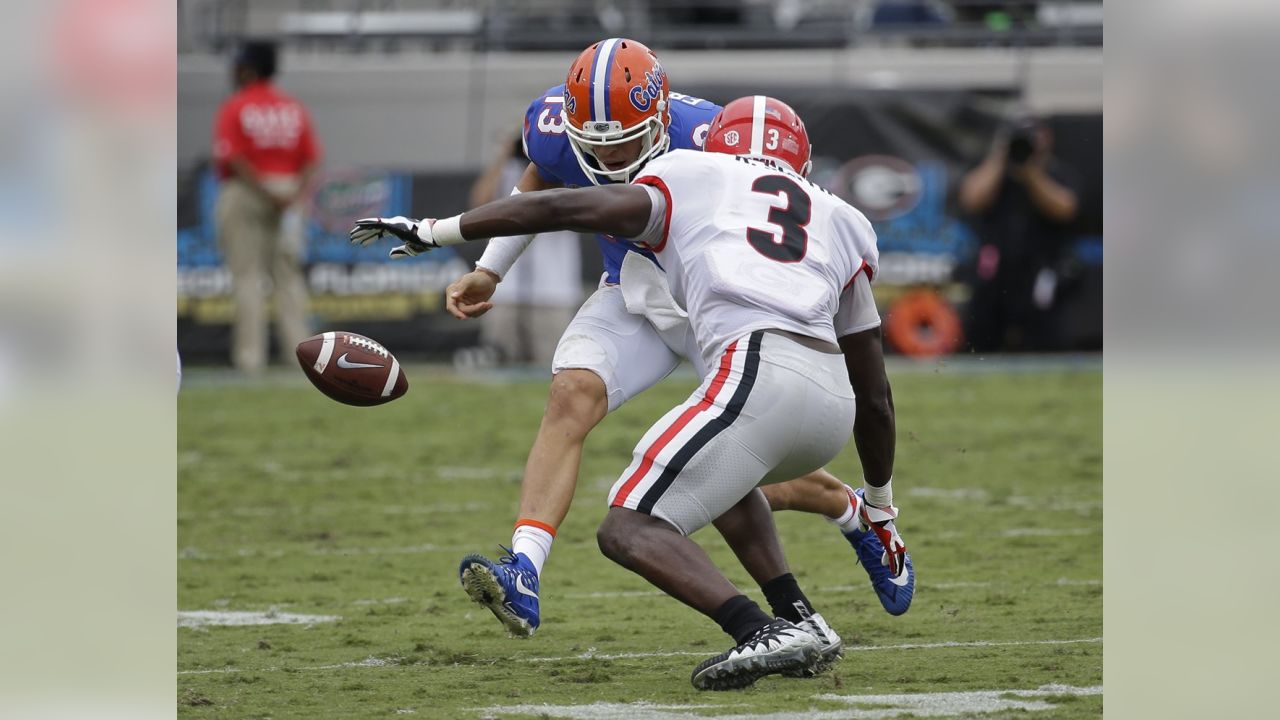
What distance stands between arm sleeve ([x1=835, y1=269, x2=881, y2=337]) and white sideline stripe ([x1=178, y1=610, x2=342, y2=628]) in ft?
6.23

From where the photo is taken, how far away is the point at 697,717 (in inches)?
151

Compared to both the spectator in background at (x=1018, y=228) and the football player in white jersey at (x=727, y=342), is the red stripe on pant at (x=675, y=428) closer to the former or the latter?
the football player in white jersey at (x=727, y=342)

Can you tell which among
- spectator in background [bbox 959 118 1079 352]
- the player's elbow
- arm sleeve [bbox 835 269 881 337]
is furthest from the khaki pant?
arm sleeve [bbox 835 269 881 337]

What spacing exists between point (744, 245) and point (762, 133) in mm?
576

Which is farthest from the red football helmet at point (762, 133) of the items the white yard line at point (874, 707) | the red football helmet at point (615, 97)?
the white yard line at point (874, 707)

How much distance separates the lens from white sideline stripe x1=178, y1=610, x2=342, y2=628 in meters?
5.32

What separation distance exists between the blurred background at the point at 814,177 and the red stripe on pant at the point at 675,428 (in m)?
8.74

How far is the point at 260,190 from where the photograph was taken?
1268cm

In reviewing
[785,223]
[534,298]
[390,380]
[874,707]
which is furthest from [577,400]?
[534,298]

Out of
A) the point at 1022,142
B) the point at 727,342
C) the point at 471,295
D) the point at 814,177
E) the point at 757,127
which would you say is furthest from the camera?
the point at 814,177

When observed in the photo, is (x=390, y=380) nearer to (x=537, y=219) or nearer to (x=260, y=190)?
(x=537, y=219)

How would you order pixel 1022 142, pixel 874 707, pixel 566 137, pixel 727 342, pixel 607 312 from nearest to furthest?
pixel 874 707 → pixel 727 342 → pixel 607 312 → pixel 566 137 → pixel 1022 142
